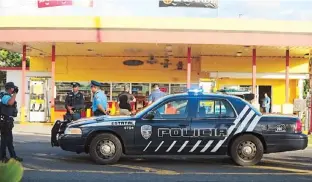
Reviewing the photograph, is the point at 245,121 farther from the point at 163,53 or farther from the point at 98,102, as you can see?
the point at 163,53

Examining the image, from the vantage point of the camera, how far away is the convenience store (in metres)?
20.4

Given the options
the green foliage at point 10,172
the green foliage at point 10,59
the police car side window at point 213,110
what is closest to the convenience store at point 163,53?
the police car side window at point 213,110

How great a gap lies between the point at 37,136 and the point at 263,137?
9.39m

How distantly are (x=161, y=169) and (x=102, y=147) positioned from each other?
4.22 feet

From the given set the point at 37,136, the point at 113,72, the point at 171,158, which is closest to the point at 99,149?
the point at 171,158

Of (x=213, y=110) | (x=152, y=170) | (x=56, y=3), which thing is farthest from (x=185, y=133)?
(x=56, y=3)

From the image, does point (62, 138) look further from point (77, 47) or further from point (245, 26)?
point (77, 47)

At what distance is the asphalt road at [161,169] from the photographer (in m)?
8.38

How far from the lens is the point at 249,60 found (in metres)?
27.6

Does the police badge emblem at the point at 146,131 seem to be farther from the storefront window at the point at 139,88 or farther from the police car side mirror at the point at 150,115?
the storefront window at the point at 139,88

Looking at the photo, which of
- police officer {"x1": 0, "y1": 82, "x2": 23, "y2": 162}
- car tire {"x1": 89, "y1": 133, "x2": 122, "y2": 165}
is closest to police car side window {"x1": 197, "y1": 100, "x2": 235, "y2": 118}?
car tire {"x1": 89, "y1": 133, "x2": 122, "y2": 165}

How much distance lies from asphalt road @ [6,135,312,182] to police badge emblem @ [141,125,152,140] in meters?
0.61

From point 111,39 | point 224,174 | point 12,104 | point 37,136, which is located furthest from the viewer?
point 111,39

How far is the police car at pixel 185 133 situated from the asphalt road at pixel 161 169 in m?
0.32
